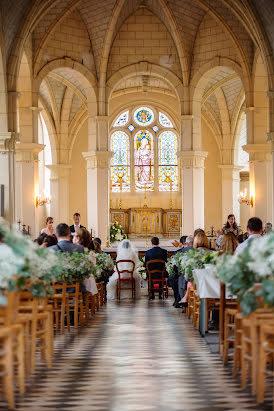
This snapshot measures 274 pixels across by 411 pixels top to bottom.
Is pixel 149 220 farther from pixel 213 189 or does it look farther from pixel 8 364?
pixel 8 364

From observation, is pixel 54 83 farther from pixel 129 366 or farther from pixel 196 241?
pixel 129 366

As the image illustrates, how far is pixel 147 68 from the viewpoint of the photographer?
22578 mm

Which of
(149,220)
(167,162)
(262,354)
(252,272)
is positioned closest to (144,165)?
(167,162)

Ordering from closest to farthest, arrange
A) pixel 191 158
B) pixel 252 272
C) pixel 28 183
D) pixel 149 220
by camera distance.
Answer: pixel 252 272, pixel 28 183, pixel 191 158, pixel 149 220

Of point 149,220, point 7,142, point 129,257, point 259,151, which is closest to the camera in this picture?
point 129,257

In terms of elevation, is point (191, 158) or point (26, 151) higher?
point (26, 151)

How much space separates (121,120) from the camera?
1215 inches

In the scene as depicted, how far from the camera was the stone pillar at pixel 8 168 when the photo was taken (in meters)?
17.7

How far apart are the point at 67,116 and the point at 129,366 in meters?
21.5

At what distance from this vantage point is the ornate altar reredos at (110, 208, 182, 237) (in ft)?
95.0

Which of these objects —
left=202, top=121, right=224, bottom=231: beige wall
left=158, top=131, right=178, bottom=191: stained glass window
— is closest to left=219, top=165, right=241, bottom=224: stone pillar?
left=202, top=121, right=224, bottom=231: beige wall

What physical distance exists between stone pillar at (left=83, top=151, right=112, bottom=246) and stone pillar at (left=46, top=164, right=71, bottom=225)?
6.76m

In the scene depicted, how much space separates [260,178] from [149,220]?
27.6 ft

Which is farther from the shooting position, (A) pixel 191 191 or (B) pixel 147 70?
(B) pixel 147 70
